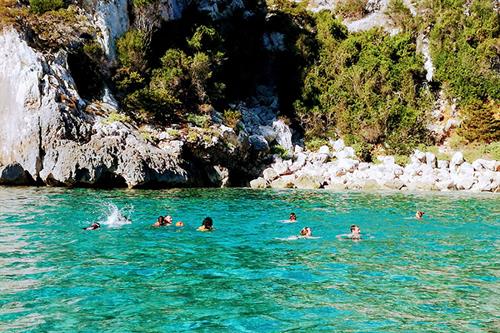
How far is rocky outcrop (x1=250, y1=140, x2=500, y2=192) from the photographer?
1331 inches

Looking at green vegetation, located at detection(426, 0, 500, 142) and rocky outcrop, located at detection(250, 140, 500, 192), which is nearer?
rocky outcrop, located at detection(250, 140, 500, 192)

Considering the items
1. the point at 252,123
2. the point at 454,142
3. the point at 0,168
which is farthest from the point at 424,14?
the point at 0,168

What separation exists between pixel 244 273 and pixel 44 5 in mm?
33330

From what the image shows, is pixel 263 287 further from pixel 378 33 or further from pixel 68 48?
pixel 378 33

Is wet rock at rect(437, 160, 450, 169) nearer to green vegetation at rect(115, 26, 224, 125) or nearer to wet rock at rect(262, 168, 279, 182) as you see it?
wet rock at rect(262, 168, 279, 182)

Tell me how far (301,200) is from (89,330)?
68.1ft

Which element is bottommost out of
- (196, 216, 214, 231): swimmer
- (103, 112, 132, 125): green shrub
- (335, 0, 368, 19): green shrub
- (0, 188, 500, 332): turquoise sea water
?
(0, 188, 500, 332): turquoise sea water

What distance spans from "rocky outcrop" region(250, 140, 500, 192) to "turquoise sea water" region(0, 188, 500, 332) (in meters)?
13.2

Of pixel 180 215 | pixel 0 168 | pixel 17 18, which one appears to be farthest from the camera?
pixel 17 18

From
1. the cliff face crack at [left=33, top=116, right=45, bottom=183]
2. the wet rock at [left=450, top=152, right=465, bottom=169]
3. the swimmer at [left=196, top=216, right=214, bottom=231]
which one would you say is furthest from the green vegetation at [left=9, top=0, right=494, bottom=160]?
the swimmer at [left=196, top=216, right=214, bottom=231]

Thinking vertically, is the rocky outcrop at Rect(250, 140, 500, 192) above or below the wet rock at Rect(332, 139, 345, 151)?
below

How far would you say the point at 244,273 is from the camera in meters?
10.6

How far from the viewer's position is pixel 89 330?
23.1ft

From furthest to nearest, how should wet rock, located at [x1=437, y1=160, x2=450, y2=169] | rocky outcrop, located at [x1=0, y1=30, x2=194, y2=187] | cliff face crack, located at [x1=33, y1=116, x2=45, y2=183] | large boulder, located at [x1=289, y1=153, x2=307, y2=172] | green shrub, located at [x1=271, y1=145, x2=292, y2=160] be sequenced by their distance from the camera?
green shrub, located at [x1=271, y1=145, x2=292, y2=160], large boulder, located at [x1=289, y1=153, x2=307, y2=172], wet rock, located at [x1=437, y1=160, x2=450, y2=169], cliff face crack, located at [x1=33, y1=116, x2=45, y2=183], rocky outcrop, located at [x1=0, y1=30, x2=194, y2=187]
